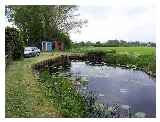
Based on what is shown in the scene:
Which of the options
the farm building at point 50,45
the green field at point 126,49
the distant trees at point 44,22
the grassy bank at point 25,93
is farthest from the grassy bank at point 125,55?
the grassy bank at point 25,93

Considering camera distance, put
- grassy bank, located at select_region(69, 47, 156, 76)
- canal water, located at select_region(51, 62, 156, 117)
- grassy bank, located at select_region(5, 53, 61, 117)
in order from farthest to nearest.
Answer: grassy bank, located at select_region(69, 47, 156, 76)
canal water, located at select_region(51, 62, 156, 117)
grassy bank, located at select_region(5, 53, 61, 117)

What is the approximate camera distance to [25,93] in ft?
16.8

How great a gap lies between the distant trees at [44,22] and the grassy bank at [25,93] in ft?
0.62

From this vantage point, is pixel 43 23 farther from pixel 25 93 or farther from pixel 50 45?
pixel 25 93

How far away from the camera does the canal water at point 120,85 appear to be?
504cm

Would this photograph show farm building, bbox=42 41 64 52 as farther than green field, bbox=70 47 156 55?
Yes

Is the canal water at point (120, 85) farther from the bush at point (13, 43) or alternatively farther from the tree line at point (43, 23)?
the bush at point (13, 43)

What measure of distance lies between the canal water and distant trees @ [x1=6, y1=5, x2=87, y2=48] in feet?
1.11

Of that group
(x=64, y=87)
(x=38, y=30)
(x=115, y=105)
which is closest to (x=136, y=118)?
(x=115, y=105)

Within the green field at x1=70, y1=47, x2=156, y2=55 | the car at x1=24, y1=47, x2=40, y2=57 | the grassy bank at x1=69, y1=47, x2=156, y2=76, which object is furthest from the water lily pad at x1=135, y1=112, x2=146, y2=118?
the car at x1=24, y1=47, x2=40, y2=57

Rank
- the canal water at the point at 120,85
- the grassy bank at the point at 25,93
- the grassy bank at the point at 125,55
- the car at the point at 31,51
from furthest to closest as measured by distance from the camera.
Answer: the car at the point at 31,51
the grassy bank at the point at 125,55
the canal water at the point at 120,85
the grassy bank at the point at 25,93

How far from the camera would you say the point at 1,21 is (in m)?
5.11

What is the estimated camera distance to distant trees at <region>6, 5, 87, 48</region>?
17.0ft

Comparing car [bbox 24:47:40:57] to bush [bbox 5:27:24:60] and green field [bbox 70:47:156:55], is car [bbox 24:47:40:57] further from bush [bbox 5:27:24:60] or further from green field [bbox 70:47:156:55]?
green field [bbox 70:47:156:55]
